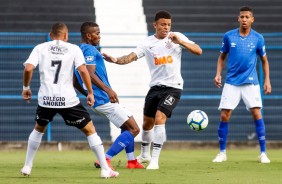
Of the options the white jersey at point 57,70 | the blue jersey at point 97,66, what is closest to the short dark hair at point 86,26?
the blue jersey at point 97,66

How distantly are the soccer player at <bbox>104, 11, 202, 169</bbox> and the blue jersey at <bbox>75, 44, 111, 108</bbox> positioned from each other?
0.16m

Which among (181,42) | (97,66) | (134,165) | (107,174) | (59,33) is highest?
(59,33)

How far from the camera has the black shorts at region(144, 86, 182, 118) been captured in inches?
496

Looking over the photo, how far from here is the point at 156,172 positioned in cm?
1176

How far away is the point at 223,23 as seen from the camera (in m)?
23.2

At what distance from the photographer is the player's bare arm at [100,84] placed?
451 inches

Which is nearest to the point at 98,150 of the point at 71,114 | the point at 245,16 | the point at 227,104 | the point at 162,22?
the point at 71,114

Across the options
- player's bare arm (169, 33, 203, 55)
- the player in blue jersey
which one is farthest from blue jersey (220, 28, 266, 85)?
player's bare arm (169, 33, 203, 55)

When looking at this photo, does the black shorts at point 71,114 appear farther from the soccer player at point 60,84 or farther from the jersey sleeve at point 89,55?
the jersey sleeve at point 89,55

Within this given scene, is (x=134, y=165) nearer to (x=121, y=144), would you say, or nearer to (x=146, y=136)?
(x=121, y=144)

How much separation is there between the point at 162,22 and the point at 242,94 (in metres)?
2.27

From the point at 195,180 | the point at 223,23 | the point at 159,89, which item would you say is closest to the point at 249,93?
the point at 159,89

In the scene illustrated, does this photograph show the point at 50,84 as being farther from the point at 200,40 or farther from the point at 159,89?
the point at 200,40

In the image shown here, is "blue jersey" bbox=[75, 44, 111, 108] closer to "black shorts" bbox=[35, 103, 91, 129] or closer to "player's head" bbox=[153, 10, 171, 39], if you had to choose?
"player's head" bbox=[153, 10, 171, 39]
